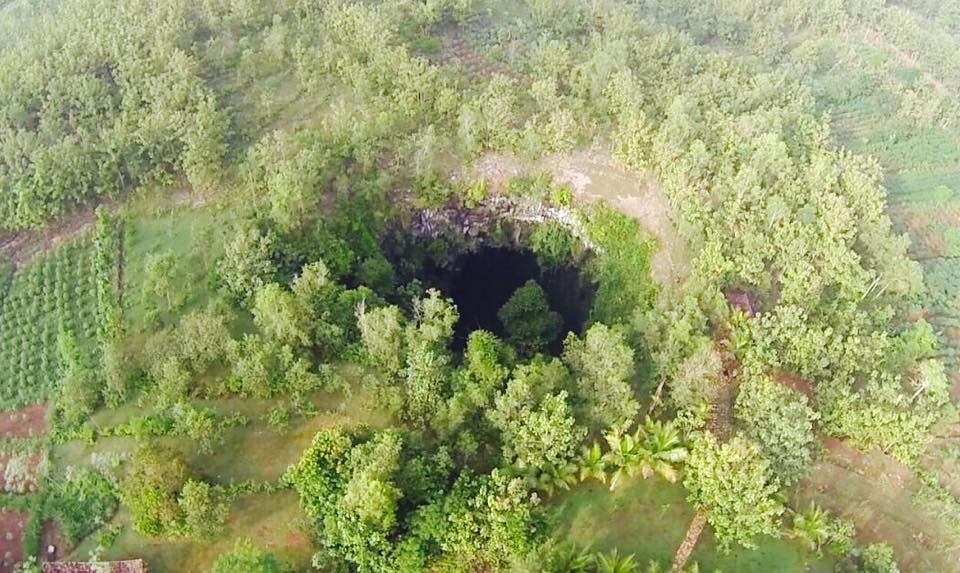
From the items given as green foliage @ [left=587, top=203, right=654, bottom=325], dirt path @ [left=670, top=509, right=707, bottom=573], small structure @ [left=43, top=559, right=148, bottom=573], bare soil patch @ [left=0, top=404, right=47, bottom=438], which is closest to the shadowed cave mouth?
green foliage @ [left=587, top=203, right=654, bottom=325]

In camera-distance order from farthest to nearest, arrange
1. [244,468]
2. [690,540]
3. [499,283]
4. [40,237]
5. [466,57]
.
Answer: [466,57], [499,283], [40,237], [244,468], [690,540]

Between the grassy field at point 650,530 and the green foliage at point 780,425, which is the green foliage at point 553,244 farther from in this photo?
the grassy field at point 650,530

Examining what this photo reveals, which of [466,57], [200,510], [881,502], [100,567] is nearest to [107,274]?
[100,567]

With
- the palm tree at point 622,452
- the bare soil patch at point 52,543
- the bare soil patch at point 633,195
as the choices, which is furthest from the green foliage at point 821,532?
the bare soil patch at point 52,543

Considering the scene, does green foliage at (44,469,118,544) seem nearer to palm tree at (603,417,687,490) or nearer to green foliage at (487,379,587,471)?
green foliage at (487,379,587,471)

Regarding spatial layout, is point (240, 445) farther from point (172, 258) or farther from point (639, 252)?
point (639, 252)

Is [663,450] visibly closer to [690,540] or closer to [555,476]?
[690,540]
